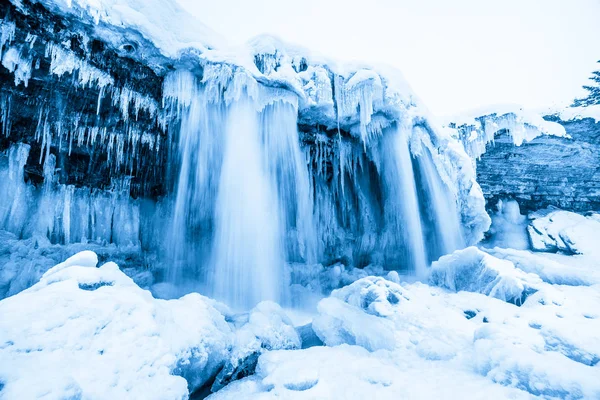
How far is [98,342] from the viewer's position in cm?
214

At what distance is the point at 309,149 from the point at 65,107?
6101 millimetres

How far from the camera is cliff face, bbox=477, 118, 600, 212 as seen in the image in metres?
10.2

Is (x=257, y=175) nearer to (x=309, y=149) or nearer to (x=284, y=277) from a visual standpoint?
(x=309, y=149)

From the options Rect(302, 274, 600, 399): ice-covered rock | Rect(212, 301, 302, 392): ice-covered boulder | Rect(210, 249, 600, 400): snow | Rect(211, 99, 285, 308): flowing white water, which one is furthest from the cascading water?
Rect(210, 249, 600, 400): snow

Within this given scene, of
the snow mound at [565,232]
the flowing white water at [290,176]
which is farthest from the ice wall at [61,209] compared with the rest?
the snow mound at [565,232]

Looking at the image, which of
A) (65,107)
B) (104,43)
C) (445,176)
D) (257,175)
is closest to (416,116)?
(445,176)

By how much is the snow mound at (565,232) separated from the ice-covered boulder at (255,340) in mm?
11425

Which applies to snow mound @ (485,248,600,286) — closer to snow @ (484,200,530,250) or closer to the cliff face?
snow @ (484,200,530,250)

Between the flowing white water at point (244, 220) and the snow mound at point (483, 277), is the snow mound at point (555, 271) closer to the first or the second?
the snow mound at point (483, 277)

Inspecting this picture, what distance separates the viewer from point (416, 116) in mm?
7469

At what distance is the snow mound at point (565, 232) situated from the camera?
9773mm

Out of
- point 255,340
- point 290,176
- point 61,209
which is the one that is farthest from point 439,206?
point 61,209

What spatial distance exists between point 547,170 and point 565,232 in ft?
8.24

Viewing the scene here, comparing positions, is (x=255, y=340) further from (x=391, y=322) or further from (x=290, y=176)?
(x=290, y=176)
